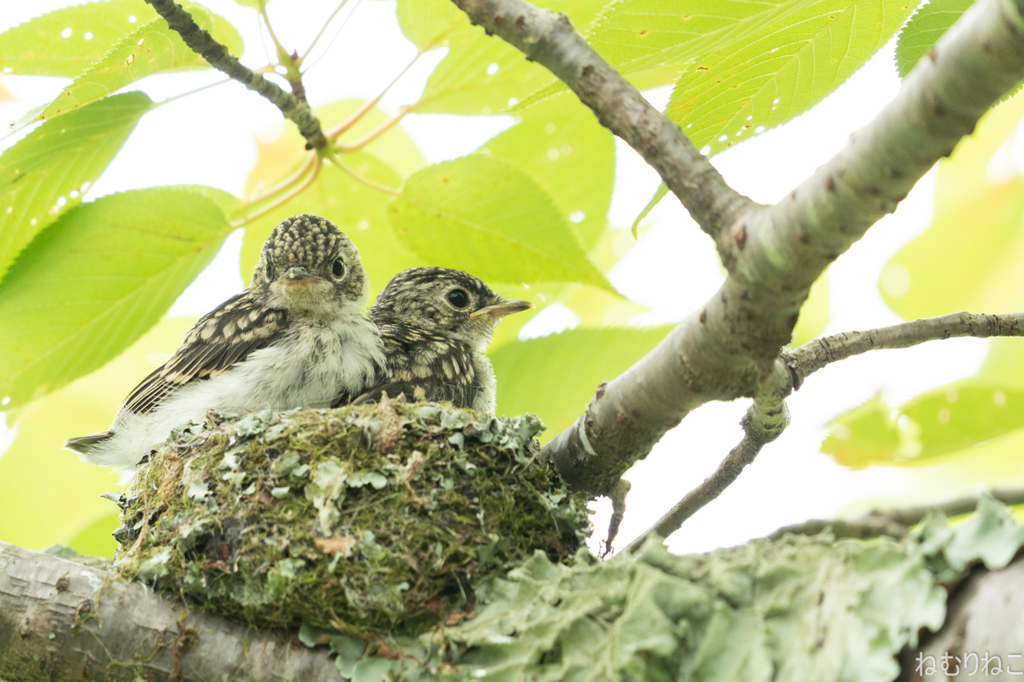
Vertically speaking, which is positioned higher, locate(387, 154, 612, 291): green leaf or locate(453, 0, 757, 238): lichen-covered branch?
locate(387, 154, 612, 291): green leaf

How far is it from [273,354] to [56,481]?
132 cm

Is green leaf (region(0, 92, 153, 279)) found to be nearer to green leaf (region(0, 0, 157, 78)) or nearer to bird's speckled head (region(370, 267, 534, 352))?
green leaf (region(0, 0, 157, 78))

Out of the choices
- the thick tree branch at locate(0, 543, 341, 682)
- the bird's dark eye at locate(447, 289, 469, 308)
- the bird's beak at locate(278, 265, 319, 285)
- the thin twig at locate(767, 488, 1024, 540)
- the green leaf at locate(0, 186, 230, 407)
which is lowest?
the thick tree branch at locate(0, 543, 341, 682)

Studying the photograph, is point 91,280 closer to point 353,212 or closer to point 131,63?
point 131,63

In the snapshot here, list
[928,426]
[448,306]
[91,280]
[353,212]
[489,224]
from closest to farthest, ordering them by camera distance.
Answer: [928,426] → [91,280] → [489,224] → [353,212] → [448,306]

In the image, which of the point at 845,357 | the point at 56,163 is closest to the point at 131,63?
the point at 56,163

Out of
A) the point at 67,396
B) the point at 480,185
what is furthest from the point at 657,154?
the point at 67,396

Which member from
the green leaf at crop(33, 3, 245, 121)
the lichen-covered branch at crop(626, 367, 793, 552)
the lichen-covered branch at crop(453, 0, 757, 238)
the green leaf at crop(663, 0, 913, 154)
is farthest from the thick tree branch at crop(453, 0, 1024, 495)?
the green leaf at crop(33, 3, 245, 121)

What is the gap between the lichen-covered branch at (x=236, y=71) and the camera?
2395 millimetres

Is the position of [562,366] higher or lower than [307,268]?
lower

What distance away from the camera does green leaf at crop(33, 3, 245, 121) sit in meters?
2.56

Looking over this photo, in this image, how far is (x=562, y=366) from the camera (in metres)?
3.44

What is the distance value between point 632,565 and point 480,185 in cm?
191

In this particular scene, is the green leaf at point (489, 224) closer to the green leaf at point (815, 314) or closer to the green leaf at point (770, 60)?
the green leaf at point (770, 60)
